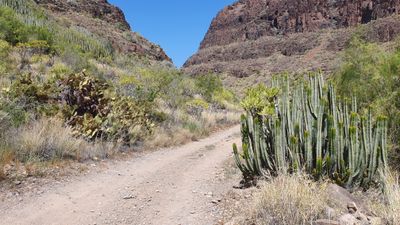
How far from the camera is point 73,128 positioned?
8.30 m

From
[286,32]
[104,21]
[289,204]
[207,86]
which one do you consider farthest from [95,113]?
[286,32]

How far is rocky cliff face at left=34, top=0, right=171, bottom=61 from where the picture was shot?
39.6 metres

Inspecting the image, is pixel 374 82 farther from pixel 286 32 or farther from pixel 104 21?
pixel 286 32

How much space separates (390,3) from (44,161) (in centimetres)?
10680

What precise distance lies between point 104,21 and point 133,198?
146ft

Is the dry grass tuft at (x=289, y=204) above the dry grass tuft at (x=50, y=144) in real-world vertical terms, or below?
below

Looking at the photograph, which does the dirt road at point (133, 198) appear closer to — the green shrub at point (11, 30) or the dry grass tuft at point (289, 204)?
the dry grass tuft at point (289, 204)

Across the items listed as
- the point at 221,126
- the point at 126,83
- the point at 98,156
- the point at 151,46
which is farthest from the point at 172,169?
the point at 151,46

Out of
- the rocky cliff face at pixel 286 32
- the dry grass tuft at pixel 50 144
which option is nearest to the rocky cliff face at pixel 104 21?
the dry grass tuft at pixel 50 144

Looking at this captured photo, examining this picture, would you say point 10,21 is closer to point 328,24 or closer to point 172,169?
point 172,169

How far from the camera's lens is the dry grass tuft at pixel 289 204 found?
4.35 m

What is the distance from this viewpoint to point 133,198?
584 centimetres

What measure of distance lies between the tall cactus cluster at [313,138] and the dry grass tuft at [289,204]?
79 centimetres

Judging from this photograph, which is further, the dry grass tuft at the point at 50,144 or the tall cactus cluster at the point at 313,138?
the dry grass tuft at the point at 50,144
